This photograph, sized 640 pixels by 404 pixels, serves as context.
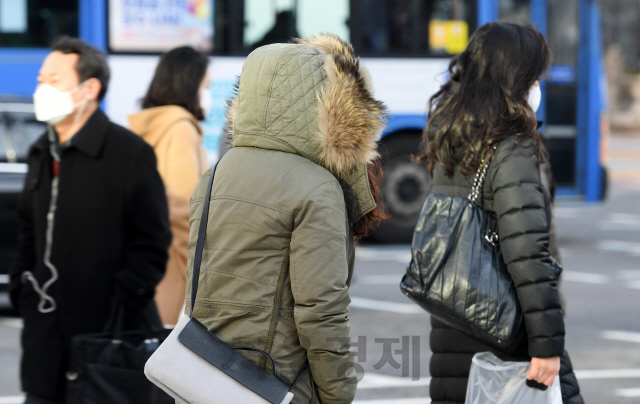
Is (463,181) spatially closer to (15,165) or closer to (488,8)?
(15,165)

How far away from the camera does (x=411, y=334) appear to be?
253 inches

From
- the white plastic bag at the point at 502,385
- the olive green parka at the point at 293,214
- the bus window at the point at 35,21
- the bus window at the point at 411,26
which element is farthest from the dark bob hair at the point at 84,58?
the bus window at the point at 411,26

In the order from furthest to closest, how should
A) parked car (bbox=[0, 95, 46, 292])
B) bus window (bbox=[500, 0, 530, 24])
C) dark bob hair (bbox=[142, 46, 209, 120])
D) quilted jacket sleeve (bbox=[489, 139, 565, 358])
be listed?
bus window (bbox=[500, 0, 530, 24]) → parked car (bbox=[0, 95, 46, 292]) → dark bob hair (bbox=[142, 46, 209, 120]) → quilted jacket sleeve (bbox=[489, 139, 565, 358])

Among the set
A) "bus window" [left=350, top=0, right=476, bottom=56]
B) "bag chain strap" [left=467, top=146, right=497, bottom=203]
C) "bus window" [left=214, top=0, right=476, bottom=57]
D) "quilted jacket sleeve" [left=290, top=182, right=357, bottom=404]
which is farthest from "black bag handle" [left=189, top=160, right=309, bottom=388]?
"bus window" [left=350, top=0, right=476, bottom=56]

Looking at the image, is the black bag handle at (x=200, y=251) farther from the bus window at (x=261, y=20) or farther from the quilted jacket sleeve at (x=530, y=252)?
the bus window at (x=261, y=20)

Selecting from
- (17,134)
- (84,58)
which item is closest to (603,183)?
(17,134)

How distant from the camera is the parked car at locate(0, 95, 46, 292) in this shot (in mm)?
6516

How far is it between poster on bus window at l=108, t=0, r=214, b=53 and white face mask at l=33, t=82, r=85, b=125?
281 inches

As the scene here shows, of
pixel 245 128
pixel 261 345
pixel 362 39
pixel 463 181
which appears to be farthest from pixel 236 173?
pixel 362 39

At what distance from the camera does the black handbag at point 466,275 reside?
8.84ft

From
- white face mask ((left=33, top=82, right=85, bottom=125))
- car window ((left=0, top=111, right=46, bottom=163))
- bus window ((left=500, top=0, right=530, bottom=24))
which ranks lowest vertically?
car window ((left=0, top=111, right=46, bottom=163))

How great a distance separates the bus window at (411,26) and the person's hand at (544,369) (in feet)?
27.2

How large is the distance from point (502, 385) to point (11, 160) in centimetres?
496

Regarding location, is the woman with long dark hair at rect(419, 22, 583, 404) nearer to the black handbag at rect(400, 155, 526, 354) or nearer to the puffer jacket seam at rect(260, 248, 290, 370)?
the black handbag at rect(400, 155, 526, 354)
